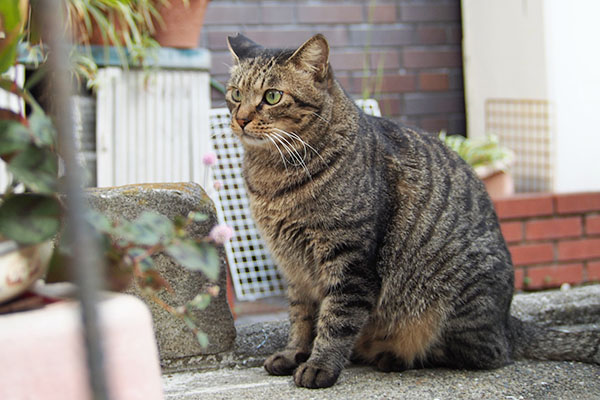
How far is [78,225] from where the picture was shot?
0.62 metres

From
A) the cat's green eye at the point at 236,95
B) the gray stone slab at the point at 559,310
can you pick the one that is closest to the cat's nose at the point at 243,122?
the cat's green eye at the point at 236,95

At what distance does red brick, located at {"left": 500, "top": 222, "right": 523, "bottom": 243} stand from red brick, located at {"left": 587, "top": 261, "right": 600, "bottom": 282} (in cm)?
46

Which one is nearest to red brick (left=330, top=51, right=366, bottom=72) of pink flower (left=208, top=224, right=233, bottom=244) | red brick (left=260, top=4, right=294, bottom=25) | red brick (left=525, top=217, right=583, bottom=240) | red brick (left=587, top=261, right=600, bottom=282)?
red brick (left=260, top=4, right=294, bottom=25)

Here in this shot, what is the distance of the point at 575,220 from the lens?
139 inches

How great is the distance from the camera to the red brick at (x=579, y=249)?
353cm

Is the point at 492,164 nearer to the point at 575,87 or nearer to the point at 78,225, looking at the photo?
the point at 575,87

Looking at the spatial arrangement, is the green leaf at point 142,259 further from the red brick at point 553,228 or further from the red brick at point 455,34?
the red brick at point 455,34

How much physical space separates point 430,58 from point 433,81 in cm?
13

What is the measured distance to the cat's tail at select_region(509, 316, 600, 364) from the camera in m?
2.11

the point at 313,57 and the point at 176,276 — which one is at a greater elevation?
the point at 313,57

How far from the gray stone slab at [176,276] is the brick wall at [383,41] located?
1.91m

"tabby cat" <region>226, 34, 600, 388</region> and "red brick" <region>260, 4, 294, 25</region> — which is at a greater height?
"red brick" <region>260, 4, 294, 25</region>

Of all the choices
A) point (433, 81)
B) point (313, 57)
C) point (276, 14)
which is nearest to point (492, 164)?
point (433, 81)

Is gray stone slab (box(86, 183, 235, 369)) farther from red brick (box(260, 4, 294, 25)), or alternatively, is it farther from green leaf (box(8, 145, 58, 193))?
red brick (box(260, 4, 294, 25))
